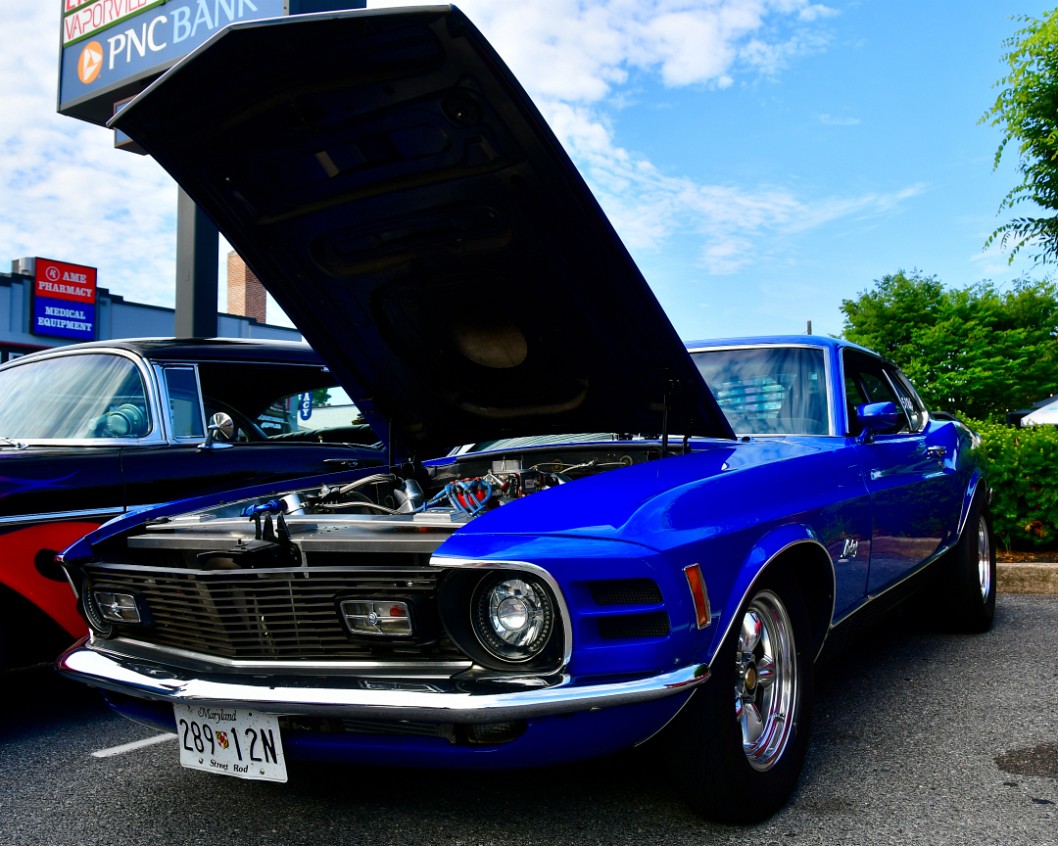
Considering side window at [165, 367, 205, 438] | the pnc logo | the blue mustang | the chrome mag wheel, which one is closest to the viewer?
the blue mustang

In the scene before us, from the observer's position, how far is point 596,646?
6.95 ft

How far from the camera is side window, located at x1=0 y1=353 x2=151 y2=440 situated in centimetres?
421

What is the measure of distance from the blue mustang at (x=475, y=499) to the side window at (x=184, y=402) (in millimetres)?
1068

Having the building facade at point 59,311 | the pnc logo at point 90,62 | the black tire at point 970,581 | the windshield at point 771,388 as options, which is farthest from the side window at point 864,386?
the building facade at point 59,311

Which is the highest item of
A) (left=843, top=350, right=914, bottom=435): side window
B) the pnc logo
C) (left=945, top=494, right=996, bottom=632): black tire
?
the pnc logo

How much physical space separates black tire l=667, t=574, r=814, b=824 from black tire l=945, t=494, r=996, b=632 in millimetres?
2180

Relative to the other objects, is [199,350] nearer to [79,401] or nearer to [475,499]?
[79,401]

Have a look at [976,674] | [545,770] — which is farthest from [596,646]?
[976,674]

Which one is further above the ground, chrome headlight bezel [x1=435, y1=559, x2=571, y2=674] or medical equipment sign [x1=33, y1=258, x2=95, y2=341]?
medical equipment sign [x1=33, y1=258, x2=95, y2=341]

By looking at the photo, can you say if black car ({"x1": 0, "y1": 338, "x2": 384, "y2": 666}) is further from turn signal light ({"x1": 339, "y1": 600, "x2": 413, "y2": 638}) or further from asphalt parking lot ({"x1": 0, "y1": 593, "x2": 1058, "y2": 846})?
turn signal light ({"x1": 339, "y1": 600, "x2": 413, "y2": 638})

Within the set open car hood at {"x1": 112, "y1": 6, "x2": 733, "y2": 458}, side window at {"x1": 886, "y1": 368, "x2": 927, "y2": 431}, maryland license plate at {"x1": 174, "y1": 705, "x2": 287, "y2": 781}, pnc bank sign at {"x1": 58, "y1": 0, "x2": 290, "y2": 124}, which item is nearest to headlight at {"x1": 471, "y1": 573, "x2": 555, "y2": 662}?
maryland license plate at {"x1": 174, "y1": 705, "x2": 287, "y2": 781}

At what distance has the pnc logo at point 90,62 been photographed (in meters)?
8.90

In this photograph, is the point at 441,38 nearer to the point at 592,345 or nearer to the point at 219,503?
the point at 592,345

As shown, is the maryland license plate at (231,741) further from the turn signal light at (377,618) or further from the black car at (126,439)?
the black car at (126,439)
